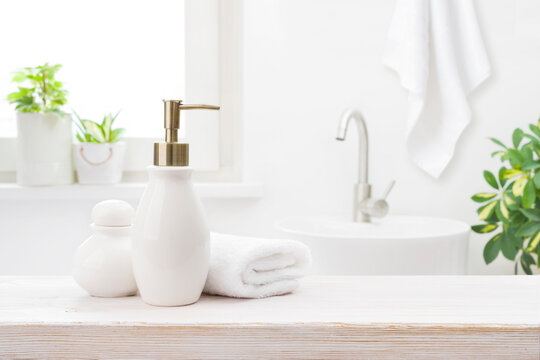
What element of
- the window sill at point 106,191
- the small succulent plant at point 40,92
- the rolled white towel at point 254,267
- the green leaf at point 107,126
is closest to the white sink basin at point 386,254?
the window sill at point 106,191

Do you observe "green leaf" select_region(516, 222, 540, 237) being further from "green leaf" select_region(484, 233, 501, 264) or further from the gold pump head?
the gold pump head

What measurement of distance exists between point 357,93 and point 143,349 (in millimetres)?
1225

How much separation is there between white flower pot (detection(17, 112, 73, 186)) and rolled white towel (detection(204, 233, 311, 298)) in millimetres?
1032

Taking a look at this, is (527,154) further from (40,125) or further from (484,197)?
(40,125)

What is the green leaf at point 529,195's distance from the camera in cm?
124

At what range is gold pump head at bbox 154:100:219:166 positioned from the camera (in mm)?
500

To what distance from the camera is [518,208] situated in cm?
131

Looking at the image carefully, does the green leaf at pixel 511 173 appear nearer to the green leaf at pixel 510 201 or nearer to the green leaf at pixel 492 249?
the green leaf at pixel 510 201

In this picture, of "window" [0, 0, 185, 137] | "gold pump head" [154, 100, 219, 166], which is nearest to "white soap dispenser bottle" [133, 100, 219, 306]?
"gold pump head" [154, 100, 219, 166]

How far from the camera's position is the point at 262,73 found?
155cm

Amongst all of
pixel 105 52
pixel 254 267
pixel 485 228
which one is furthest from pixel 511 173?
pixel 105 52

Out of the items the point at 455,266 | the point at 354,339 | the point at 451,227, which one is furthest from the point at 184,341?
the point at 451,227

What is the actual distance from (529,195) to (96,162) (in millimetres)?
1109

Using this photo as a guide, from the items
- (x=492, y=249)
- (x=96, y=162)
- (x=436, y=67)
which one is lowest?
(x=492, y=249)
